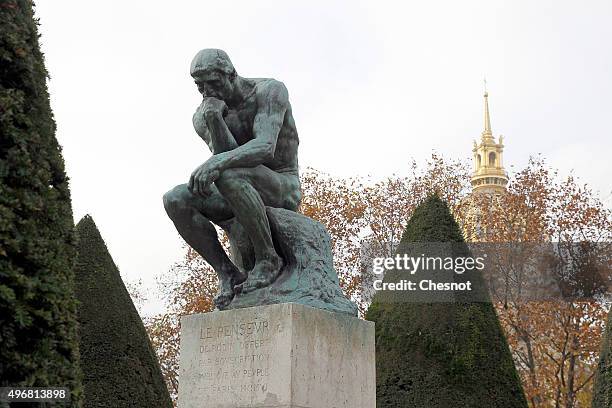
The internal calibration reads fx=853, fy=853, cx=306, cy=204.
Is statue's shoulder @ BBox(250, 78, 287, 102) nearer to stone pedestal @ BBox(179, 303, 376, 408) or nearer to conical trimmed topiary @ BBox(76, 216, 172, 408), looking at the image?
stone pedestal @ BBox(179, 303, 376, 408)

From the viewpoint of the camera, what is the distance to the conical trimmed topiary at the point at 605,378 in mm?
14711

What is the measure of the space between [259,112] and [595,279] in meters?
18.3

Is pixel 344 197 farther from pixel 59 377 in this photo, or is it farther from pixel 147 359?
pixel 59 377

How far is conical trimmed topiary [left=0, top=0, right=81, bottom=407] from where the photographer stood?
5.56 meters

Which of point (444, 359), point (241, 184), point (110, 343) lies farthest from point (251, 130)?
point (444, 359)

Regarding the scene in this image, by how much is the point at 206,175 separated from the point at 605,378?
406 inches

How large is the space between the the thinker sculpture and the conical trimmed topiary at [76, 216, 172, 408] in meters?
6.49

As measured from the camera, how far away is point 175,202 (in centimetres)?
777

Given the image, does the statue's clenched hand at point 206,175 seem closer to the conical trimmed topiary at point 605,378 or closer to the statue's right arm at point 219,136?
the statue's right arm at point 219,136

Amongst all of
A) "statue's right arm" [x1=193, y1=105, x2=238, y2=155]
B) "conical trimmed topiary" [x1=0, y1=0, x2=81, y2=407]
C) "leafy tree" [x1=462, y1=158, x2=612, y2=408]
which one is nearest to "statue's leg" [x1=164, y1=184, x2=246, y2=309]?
"statue's right arm" [x1=193, y1=105, x2=238, y2=155]

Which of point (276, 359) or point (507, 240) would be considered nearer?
point (276, 359)

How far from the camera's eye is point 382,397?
15.0 m

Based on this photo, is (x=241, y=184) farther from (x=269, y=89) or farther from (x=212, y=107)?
(x=269, y=89)

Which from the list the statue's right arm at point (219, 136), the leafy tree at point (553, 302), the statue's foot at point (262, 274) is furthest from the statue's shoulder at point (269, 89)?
the leafy tree at point (553, 302)
